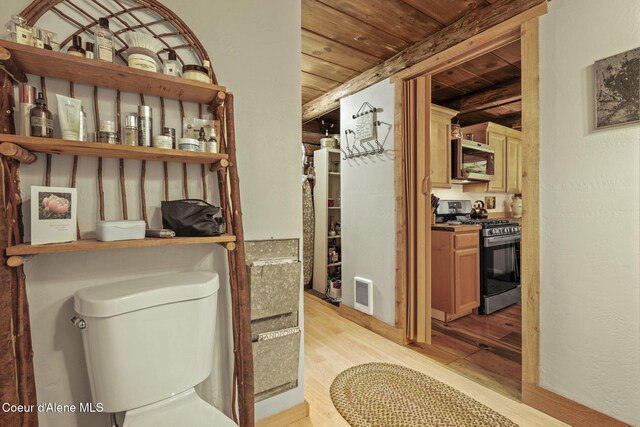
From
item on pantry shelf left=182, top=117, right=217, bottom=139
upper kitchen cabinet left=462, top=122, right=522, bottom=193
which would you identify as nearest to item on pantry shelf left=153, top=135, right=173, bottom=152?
item on pantry shelf left=182, top=117, right=217, bottom=139

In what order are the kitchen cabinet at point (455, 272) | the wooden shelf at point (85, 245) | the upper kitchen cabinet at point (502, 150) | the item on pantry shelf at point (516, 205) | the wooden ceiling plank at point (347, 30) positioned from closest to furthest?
1. the wooden shelf at point (85, 245)
2. the wooden ceiling plank at point (347, 30)
3. the kitchen cabinet at point (455, 272)
4. the upper kitchen cabinet at point (502, 150)
5. the item on pantry shelf at point (516, 205)

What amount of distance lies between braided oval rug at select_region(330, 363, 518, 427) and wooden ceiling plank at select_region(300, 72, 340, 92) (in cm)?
259

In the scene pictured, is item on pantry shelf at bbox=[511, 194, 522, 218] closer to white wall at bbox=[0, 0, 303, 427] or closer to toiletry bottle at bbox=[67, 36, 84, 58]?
white wall at bbox=[0, 0, 303, 427]

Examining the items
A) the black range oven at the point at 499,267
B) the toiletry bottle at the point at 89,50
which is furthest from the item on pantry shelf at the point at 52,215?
the black range oven at the point at 499,267

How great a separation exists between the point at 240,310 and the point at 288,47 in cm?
132

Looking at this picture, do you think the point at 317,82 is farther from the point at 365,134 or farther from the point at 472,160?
the point at 472,160

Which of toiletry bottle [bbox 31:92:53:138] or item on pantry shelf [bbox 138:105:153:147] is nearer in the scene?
toiletry bottle [bbox 31:92:53:138]

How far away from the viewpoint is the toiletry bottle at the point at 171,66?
3.65 ft

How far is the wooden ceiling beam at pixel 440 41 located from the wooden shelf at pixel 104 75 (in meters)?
1.70

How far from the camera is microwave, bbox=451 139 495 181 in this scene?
3250mm

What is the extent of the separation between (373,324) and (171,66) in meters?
2.43

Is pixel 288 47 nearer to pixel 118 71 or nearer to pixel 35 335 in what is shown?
pixel 118 71

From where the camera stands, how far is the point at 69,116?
0.95 metres

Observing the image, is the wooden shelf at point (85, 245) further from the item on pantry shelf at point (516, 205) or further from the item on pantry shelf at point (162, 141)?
the item on pantry shelf at point (516, 205)
